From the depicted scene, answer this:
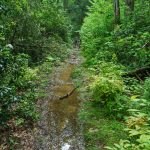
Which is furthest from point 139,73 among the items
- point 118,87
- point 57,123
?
point 57,123

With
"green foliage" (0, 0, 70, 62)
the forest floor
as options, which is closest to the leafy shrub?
the forest floor

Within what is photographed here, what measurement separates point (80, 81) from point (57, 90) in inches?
77.9

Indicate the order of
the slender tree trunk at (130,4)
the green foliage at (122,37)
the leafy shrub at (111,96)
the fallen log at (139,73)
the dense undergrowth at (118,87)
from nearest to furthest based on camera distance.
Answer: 1. the dense undergrowth at (118,87)
2. the leafy shrub at (111,96)
3. the fallen log at (139,73)
4. the green foliage at (122,37)
5. the slender tree trunk at (130,4)

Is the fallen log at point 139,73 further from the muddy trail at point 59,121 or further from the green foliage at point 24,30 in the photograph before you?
the green foliage at point 24,30

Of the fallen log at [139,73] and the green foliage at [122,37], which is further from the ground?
the green foliage at [122,37]

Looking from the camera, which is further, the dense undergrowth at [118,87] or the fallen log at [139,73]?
the fallen log at [139,73]

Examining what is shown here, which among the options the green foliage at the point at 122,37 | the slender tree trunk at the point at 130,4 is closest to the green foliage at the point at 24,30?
the green foliage at the point at 122,37

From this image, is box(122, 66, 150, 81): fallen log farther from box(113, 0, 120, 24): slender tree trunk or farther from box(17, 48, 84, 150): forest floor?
box(113, 0, 120, 24): slender tree trunk

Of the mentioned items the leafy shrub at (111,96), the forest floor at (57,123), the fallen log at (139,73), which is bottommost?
the forest floor at (57,123)

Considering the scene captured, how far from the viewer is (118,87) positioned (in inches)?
417

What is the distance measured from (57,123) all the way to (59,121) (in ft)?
0.59

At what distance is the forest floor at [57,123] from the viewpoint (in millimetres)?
7992

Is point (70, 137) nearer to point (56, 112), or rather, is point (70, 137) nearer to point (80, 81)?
point (56, 112)

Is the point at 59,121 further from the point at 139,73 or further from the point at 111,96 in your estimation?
the point at 139,73
